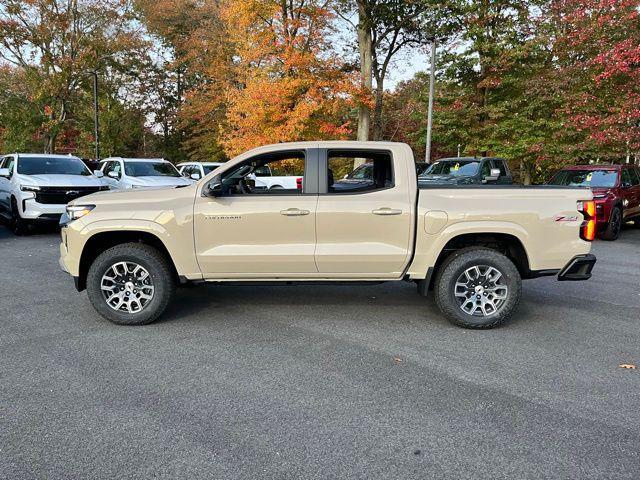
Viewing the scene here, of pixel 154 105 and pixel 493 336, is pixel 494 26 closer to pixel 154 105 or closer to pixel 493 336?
pixel 493 336

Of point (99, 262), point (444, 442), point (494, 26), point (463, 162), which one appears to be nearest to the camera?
point (444, 442)

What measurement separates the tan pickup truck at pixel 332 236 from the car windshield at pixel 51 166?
8115mm

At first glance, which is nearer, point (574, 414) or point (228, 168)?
point (574, 414)

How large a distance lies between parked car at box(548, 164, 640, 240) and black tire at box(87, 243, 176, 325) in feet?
33.2

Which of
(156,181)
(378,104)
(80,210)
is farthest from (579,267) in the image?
(378,104)

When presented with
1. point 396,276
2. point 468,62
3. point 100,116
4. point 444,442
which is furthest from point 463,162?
point 100,116

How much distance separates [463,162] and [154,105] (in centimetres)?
3423

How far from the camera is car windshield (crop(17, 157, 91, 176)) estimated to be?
482 inches

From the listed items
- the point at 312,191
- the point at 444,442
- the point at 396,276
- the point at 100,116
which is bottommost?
the point at 444,442

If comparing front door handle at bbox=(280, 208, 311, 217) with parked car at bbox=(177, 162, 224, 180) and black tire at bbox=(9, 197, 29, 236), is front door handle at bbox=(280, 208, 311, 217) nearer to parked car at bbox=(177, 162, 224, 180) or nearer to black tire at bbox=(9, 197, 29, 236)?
black tire at bbox=(9, 197, 29, 236)

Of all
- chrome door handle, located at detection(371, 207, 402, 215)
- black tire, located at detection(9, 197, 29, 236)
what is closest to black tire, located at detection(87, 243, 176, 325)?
chrome door handle, located at detection(371, 207, 402, 215)

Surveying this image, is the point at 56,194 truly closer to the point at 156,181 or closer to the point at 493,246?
the point at 156,181

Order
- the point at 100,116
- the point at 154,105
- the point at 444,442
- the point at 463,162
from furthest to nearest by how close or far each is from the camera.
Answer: the point at 154,105 → the point at 100,116 → the point at 463,162 → the point at 444,442

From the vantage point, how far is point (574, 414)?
3.48 m
